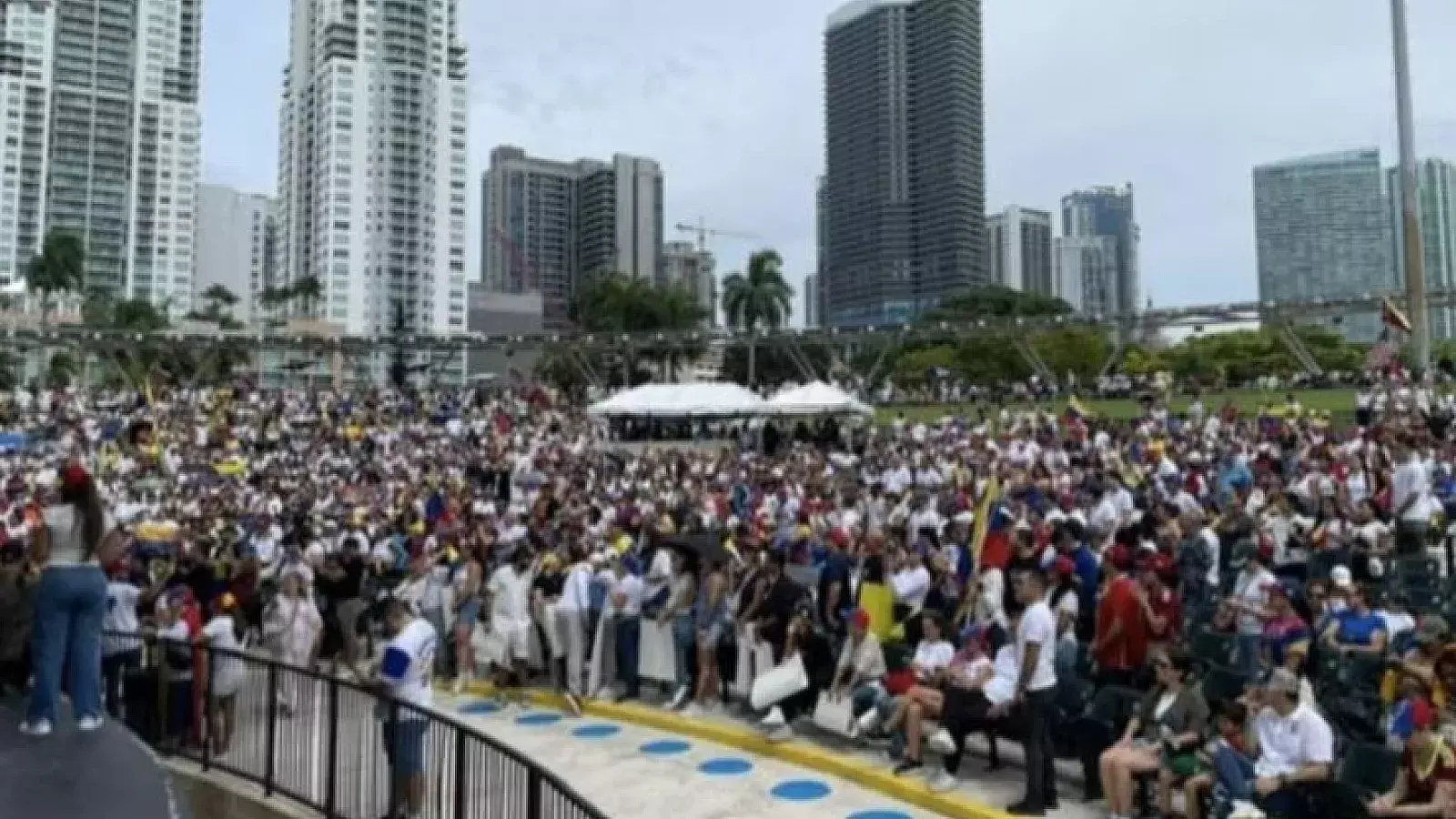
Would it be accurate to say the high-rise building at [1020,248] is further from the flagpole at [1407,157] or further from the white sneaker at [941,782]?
the white sneaker at [941,782]

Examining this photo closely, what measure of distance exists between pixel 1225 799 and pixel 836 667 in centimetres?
413

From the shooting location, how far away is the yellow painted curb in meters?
8.44

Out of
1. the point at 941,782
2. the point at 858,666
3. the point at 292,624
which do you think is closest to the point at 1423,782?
the point at 941,782

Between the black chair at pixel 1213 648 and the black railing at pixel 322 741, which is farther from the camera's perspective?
the black chair at pixel 1213 648

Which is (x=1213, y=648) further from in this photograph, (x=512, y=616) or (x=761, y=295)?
(x=761, y=295)

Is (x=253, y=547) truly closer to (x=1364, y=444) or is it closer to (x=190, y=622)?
(x=190, y=622)

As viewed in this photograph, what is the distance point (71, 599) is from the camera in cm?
700

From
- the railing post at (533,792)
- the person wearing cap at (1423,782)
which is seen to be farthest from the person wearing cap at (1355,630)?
the railing post at (533,792)

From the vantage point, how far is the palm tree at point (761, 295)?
83.2m

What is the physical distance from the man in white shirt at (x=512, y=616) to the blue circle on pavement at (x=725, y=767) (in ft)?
10.7

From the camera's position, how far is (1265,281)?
120 metres

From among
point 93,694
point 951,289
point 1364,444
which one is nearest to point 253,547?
point 93,694

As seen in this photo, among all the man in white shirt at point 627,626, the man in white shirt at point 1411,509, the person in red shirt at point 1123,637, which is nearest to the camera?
the person in red shirt at point 1123,637

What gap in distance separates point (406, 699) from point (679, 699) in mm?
4491
